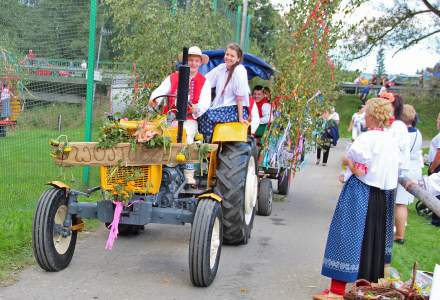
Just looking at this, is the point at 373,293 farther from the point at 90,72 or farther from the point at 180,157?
the point at 90,72

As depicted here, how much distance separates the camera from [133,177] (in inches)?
215

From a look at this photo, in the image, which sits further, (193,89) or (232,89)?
(232,89)

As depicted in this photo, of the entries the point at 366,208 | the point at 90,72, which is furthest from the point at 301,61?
the point at 366,208

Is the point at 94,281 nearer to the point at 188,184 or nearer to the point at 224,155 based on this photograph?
the point at 188,184

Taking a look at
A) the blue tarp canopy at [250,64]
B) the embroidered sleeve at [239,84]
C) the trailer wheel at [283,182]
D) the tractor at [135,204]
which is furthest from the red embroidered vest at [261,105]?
the tractor at [135,204]

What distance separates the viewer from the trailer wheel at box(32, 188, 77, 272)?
5391mm

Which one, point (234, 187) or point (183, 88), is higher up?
point (183, 88)

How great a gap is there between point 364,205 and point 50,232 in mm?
2638

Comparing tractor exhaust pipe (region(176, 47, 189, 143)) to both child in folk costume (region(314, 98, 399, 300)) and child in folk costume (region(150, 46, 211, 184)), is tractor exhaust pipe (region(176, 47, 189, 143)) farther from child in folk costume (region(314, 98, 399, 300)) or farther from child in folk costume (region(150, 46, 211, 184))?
child in folk costume (region(314, 98, 399, 300))

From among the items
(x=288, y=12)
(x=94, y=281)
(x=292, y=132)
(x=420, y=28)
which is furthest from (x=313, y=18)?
(x=420, y=28)

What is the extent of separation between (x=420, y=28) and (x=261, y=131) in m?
26.5

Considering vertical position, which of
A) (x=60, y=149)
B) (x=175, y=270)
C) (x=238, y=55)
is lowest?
(x=175, y=270)

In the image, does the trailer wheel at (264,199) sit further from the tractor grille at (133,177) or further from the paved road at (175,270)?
the tractor grille at (133,177)

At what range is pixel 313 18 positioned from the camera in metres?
9.24
